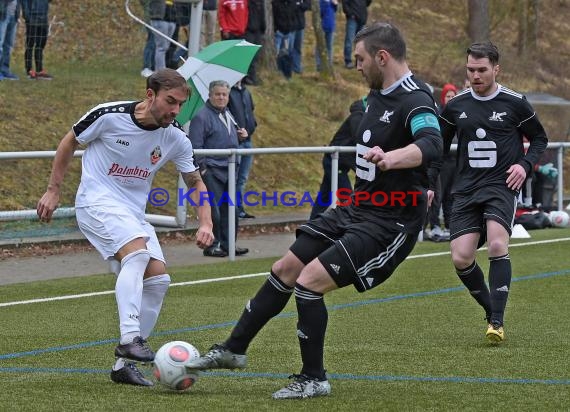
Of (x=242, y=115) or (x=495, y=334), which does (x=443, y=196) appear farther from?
(x=495, y=334)

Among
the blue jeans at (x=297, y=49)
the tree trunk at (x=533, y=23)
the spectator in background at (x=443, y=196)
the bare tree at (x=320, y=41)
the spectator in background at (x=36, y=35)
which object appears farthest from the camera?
the tree trunk at (x=533, y=23)

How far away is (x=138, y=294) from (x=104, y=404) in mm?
797

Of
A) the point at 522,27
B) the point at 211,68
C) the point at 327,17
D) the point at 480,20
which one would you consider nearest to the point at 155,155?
the point at 211,68

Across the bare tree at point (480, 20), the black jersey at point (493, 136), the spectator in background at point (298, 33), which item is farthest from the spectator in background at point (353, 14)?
the black jersey at point (493, 136)

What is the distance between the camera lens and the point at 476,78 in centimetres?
875

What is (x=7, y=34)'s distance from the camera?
1658cm

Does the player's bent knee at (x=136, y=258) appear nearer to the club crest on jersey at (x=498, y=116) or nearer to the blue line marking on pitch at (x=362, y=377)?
the blue line marking on pitch at (x=362, y=377)

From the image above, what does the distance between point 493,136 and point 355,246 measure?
2.76 meters

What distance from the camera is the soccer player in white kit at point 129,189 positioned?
6.78 meters

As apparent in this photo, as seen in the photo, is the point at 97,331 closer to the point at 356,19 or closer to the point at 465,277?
the point at 465,277

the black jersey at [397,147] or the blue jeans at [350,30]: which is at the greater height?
the black jersey at [397,147]

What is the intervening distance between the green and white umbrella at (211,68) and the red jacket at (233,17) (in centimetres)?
532

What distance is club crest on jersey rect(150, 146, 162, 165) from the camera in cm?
707

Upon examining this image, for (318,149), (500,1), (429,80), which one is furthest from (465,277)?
(500,1)
